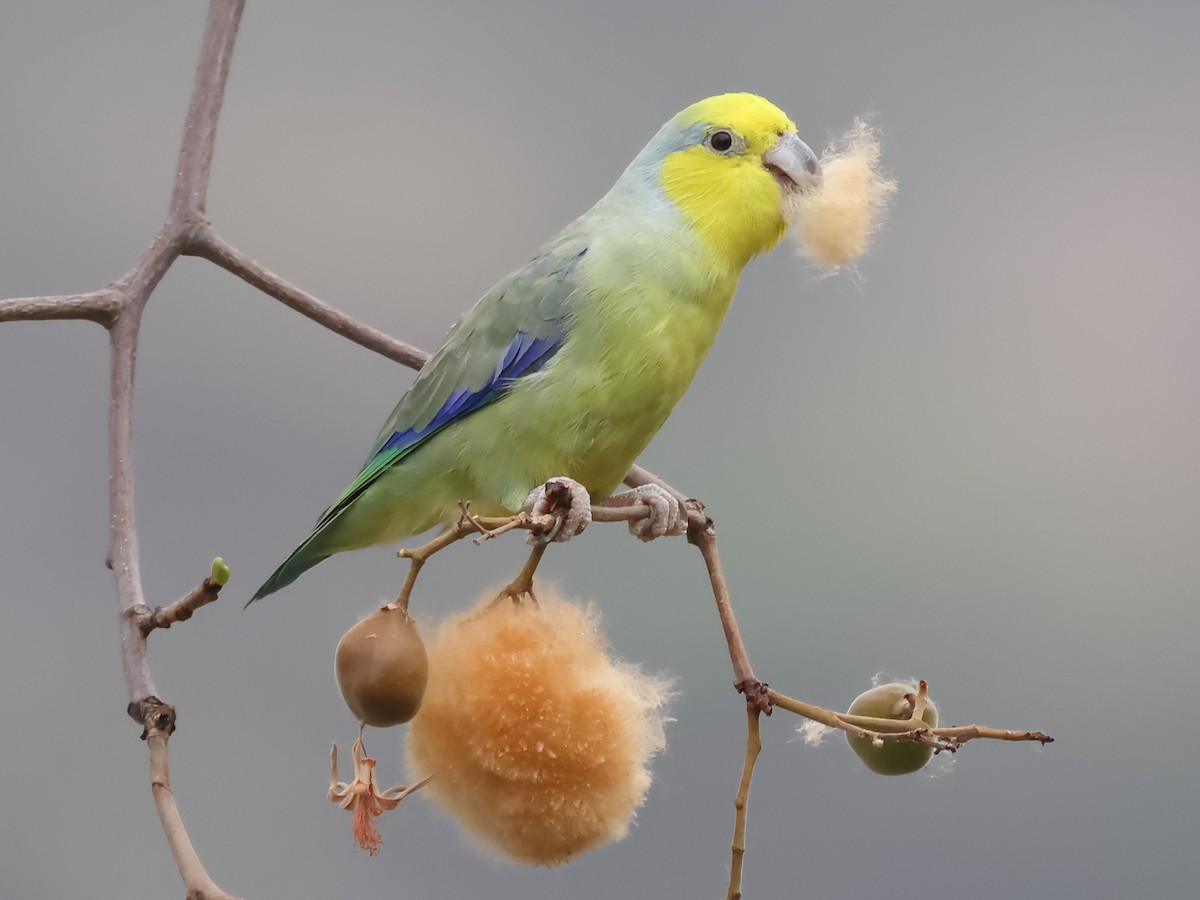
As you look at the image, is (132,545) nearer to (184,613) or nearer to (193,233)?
(184,613)

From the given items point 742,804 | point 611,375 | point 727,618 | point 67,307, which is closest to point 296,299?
point 67,307

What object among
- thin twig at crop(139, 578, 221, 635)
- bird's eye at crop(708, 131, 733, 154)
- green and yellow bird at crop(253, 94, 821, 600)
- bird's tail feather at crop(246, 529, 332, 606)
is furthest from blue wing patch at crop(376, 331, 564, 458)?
thin twig at crop(139, 578, 221, 635)

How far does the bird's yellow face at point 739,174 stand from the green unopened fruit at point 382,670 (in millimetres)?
480

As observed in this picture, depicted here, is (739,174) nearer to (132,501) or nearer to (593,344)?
(593,344)

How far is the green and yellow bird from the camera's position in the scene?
1066 millimetres

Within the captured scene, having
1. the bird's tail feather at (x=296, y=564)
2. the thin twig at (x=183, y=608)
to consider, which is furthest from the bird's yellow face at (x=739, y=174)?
the thin twig at (x=183, y=608)

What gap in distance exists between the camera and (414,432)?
1.16 m

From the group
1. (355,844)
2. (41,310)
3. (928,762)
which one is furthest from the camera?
(41,310)

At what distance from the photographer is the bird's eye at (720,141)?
3.74 ft

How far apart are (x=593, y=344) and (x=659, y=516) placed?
0.17 m

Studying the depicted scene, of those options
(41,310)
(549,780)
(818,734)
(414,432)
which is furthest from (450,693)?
(41,310)

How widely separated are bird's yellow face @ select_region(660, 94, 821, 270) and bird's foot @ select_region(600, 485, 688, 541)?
0.75 feet

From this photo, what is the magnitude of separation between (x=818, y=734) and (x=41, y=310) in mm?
673

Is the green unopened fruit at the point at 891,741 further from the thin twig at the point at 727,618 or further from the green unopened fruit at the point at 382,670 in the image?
the green unopened fruit at the point at 382,670
